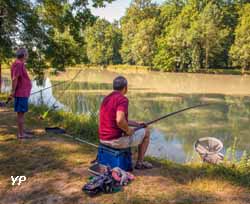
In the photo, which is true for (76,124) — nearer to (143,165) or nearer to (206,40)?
(143,165)

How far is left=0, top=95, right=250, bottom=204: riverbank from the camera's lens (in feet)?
9.73

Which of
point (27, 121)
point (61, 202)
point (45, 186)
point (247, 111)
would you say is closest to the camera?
point (61, 202)

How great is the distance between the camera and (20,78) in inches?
186

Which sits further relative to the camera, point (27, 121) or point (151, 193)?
point (27, 121)

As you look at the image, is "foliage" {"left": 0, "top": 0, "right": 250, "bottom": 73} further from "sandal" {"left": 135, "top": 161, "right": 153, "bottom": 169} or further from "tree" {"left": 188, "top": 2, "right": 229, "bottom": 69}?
"sandal" {"left": 135, "top": 161, "right": 153, "bottom": 169}

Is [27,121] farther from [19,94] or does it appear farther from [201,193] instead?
[201,193]

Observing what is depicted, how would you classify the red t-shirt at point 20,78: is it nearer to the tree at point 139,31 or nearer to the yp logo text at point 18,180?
the yp logo text at point 18,180

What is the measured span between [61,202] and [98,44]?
53.8 m

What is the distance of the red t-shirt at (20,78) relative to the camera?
4.62 metres

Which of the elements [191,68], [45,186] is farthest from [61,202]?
[191,68]

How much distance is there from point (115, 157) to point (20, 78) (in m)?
2.14

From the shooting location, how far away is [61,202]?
2.92 metres

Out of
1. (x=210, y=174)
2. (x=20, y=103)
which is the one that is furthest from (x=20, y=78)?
(x=210, y=174)

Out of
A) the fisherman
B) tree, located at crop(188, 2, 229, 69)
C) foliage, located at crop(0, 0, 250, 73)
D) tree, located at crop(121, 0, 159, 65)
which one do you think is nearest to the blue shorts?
the fisherman
